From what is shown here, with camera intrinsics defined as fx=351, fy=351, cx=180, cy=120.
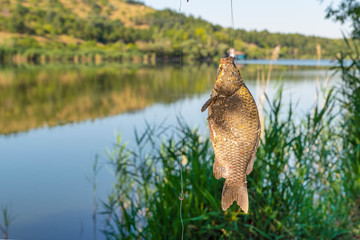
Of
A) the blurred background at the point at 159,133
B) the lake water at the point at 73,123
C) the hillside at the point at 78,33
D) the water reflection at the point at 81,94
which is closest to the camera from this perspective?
the blurred background at the point at 159,133

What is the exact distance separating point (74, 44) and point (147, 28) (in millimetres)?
11378

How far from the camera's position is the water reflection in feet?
74.2

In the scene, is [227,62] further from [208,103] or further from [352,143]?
[352,143]

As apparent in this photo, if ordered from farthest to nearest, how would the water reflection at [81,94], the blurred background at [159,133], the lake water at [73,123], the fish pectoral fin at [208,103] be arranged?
the water reflection at [81,94] → the lake water at [73,123] → the blurred background at [159,133] → the fish pectoral fin at [208,103]

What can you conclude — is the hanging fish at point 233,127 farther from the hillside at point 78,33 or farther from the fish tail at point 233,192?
the hillside at point 78,33

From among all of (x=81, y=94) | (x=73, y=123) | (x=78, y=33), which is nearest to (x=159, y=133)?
(x=73, y=123)

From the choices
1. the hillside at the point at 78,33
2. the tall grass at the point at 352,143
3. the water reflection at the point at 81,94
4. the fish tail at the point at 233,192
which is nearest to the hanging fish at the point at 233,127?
the fish tail at the point at 233,192

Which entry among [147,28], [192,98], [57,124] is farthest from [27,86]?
[147,28]

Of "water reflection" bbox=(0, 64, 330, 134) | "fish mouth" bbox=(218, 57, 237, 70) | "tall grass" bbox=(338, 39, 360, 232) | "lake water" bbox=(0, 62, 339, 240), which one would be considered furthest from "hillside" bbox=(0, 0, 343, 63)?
"fish mouth" bbox=(218, 57, 237, 70)

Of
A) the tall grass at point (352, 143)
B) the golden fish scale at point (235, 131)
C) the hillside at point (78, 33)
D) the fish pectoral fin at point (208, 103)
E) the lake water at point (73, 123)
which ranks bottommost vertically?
the lake water at point (73, 123)

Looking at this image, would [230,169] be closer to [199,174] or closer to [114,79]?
[199,174]

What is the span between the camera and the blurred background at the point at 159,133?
12.4 feet

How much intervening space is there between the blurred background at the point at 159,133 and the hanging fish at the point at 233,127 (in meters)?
0.11

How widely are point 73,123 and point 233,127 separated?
2125 cm
